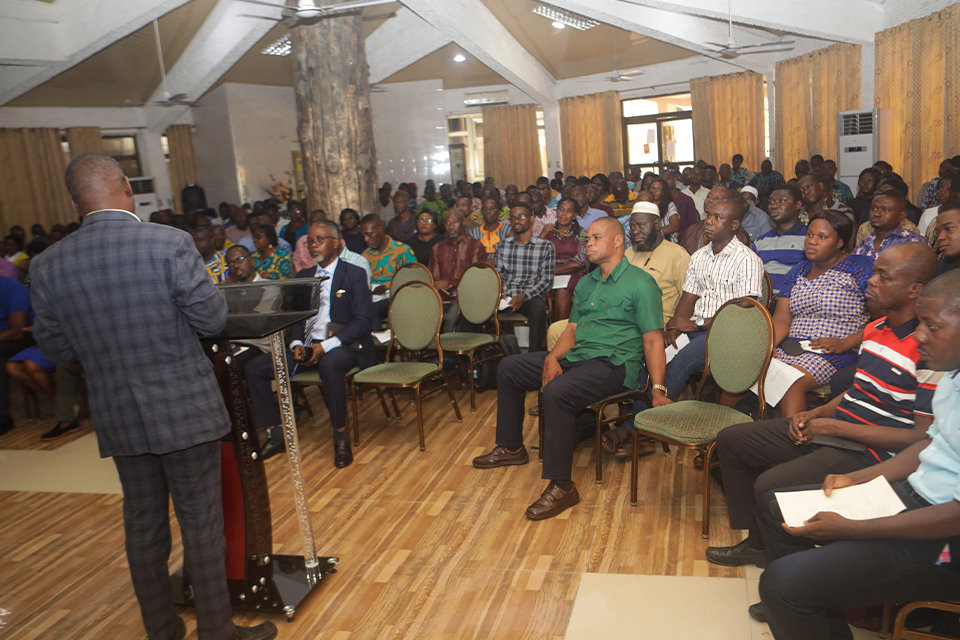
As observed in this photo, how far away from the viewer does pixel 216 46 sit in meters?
10.3

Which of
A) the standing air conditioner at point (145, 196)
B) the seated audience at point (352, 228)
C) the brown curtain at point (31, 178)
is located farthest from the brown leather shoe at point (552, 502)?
the standing air conditioner at point (145, 196)

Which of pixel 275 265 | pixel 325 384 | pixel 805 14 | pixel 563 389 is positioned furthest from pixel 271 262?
pixel 805 14

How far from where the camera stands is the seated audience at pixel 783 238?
404 centimetres

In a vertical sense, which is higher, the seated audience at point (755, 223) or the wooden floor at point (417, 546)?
the seated audience at point (755, 223)

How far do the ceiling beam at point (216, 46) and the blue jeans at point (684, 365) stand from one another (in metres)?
7.40

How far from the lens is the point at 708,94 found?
40.5ft

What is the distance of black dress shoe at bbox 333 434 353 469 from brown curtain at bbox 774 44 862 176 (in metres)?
9.01

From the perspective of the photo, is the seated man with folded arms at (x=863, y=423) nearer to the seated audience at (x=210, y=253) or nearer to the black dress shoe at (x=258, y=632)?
the black dress shoe at (x=258, y=632)

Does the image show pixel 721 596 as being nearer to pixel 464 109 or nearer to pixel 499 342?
pixel 499 342

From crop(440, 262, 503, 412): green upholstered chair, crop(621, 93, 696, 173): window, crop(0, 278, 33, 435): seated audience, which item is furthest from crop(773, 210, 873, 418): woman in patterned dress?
crop(621, 93, 696, 173): window

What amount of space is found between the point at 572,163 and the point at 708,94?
9.96 ft

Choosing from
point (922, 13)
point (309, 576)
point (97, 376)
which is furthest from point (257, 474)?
point (922, 13)

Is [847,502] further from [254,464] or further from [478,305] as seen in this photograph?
[478,305]

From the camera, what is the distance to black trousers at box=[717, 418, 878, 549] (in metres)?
2.18
